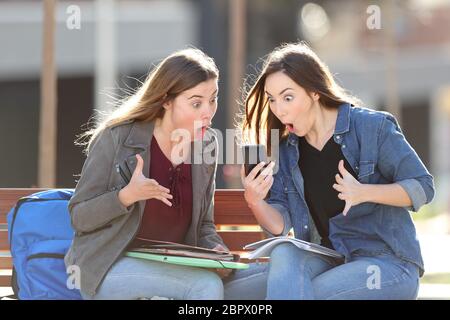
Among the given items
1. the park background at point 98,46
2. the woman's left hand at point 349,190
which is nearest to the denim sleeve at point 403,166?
the woman's left hand at point 349,190

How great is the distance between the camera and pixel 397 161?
371cm

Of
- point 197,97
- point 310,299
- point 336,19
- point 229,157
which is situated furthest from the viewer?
point 336,19

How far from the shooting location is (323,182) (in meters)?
3.93

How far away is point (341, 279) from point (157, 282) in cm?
72

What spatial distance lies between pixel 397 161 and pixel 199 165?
0.88 m

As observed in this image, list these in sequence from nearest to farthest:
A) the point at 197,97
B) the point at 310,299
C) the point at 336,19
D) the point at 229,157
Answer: the point at 310,299 < the point at 197,97 < the point at 229,157 < the point at 336,19

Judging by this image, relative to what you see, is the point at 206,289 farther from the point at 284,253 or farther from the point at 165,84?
the point at 165,84


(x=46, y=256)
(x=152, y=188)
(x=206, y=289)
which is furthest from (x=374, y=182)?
(x=46, y=256)

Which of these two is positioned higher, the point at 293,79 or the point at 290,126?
the point at 293,79

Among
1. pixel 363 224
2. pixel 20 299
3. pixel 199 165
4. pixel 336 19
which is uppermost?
pixel 336 19

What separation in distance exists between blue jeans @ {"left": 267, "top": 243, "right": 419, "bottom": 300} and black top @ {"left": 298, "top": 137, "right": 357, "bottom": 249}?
0.83ft

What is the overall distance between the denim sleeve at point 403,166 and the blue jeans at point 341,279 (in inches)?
10.2

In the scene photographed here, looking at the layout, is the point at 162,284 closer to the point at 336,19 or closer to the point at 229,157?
the point at 229,157

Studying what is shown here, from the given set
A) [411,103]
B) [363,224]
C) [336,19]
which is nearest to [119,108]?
[363,224]
